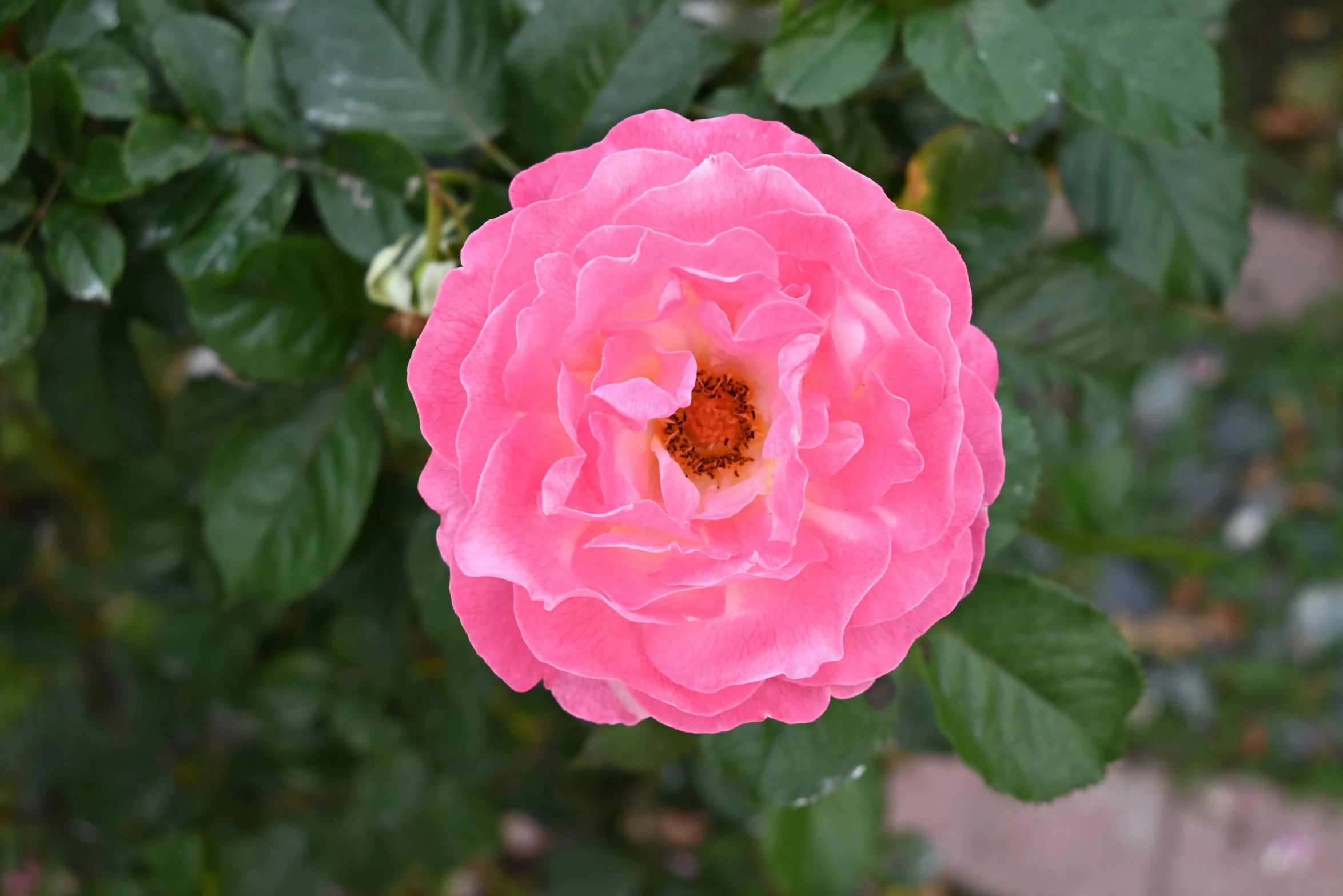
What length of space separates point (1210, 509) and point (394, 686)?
178cm

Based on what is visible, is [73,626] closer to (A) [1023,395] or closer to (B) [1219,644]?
(A) [1023,395]

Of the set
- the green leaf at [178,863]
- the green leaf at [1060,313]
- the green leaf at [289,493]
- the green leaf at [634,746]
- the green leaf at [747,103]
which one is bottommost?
the green leaf at [178,863]

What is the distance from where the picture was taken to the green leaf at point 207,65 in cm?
62

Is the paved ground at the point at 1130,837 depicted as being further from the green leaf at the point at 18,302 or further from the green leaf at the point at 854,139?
the green leaf at the point at 18,302

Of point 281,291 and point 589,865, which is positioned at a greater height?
point 281,291

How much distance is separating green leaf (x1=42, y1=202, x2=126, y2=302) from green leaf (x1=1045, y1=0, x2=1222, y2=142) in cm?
61

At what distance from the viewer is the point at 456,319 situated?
18.4 inches

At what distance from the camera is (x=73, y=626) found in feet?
4.13

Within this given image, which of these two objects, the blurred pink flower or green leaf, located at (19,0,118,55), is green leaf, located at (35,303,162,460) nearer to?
green leaf, located at (19,0,118,55)

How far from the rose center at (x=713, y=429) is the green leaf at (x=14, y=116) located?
424 mm

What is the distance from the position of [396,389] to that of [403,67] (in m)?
0.23

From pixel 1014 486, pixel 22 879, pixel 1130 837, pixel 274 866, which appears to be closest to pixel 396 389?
pixel 1014 486

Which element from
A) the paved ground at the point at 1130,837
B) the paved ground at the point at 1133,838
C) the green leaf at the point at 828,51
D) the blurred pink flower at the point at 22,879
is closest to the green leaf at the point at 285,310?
the green leaf at the point at 828,51

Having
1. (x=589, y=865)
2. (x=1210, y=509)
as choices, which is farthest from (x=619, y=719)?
(x=1210, y=509)
